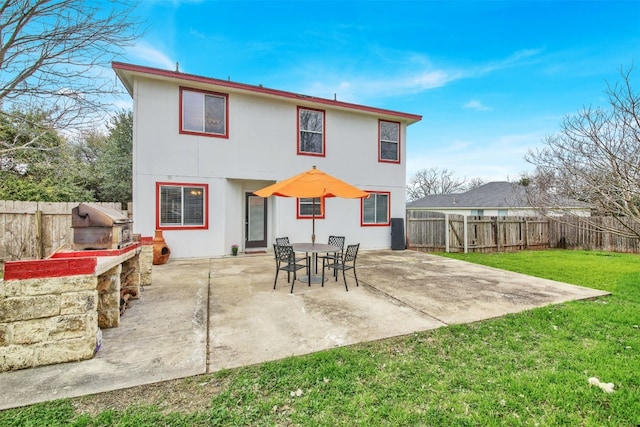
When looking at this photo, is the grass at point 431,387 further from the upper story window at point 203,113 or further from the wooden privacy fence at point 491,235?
the upper story window at point 203,113

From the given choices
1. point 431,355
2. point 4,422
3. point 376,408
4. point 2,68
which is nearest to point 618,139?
point 431,355

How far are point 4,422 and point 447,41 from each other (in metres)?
13.8

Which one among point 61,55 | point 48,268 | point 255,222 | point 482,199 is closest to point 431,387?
point 48,268

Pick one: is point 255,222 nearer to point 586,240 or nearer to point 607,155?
point 607,155

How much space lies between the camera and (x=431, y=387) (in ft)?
7.79

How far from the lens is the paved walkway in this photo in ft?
8.32

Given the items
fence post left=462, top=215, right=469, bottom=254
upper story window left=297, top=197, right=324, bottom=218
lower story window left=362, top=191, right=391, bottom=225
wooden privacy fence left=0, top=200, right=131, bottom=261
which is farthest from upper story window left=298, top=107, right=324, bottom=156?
wooden privacy fence left=0, top=200, right=131, bottom=261

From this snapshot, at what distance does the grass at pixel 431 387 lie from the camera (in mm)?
1995

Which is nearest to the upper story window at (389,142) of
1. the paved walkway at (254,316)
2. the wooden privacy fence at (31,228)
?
the paved walkway at (254,316)

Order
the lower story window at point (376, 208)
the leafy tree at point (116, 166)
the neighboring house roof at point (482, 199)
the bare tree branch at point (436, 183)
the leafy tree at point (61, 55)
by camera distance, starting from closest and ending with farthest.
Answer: the leafy tree at point (61, 55)
the lower story window at point (376, 208)
the leafy tree at point (116, 166)
the neighboring house roof at point (482, 199)
the bare tree branch at point (436, 183)

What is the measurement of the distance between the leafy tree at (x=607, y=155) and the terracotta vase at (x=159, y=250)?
352 inches

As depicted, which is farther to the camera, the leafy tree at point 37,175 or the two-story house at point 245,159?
the two-story house at point 245,159

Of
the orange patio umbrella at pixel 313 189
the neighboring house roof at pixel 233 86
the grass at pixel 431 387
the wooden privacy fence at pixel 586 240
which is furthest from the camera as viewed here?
the wooden privacy fence at pixel 586 240

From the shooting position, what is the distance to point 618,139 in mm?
4008
